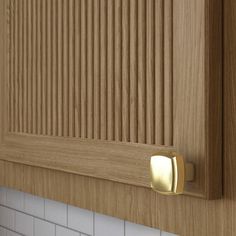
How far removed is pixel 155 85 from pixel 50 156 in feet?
0.79

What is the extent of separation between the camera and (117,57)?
0.61m

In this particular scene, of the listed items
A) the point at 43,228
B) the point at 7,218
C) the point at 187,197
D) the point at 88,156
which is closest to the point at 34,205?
the point at 43,228

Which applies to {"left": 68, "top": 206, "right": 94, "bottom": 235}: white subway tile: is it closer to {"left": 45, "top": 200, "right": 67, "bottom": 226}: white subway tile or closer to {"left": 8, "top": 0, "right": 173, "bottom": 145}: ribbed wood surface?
{"left": 45, "top": 200, "right": 67, "bottom": 226}: white subway tile

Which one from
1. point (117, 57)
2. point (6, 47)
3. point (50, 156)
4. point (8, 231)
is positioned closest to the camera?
point (117, 57)

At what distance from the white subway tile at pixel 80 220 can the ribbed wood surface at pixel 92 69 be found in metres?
0.18

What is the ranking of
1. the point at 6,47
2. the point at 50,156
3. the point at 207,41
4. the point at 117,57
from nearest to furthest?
the point at 207,41
the point at 117,57
the point at 50,156
the point at 6,47

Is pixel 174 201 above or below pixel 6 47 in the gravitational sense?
below

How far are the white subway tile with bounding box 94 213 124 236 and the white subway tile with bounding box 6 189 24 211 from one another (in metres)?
0.30

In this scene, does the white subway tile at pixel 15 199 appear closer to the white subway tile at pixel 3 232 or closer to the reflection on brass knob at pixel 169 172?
the white subway tile at pixel 3 232

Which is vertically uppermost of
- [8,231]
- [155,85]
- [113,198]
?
[155,85]

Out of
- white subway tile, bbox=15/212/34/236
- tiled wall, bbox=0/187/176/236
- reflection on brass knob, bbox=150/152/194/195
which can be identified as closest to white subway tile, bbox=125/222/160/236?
tiled wall, bbox=0/187/176/236

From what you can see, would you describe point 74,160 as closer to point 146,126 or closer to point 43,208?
point 146,126

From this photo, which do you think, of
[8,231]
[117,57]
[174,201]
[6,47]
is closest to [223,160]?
[174,201]

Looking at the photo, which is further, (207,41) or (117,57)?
(117,57)
